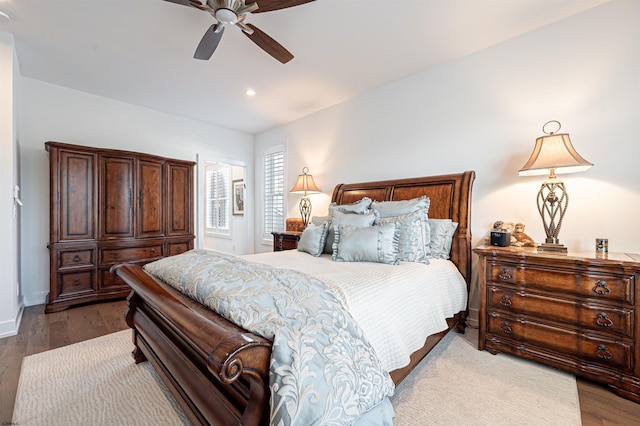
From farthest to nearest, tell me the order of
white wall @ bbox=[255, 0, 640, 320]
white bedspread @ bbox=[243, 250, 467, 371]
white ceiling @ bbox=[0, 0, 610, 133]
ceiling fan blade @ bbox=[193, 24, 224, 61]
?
white ceiling @ bbox=[0, 0, 610, 133] < white wall @ bbox=[255, 0, 640, 320] < ceiling fan blade @ bbox=[193, 24, 224, 61] < white bedspread @ bbox=[243, 250, 467, 371]

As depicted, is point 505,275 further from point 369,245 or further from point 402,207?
point 369,245

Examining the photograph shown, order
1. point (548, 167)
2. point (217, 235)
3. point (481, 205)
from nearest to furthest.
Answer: point (548, 167)
point (481, 205)
point (217, 235)

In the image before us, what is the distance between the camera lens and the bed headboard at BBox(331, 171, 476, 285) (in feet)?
8.67

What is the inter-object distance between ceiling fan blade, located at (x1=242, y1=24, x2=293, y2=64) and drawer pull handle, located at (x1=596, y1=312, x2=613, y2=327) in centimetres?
304

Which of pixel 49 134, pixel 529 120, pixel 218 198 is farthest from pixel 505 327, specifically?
pixel 218 198

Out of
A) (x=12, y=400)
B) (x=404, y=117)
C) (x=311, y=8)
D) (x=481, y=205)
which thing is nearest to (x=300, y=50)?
(x=311, y=8)

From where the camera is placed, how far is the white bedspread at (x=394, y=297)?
1.42m

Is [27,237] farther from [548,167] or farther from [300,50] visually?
[548,167]

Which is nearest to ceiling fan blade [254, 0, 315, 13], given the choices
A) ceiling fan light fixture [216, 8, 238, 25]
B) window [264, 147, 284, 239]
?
ceiling fan light fixture [216, 8, 238, 25]

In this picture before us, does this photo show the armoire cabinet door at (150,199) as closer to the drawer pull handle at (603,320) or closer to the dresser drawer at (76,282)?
the dresser drawer at (76,282)

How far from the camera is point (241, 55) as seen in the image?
287cm

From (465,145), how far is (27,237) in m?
5.42

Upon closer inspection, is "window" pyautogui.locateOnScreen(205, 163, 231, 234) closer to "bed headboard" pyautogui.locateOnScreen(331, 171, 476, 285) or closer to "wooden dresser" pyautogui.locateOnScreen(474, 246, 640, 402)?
"bed headboard" pyautogui.locateOnScreen(331, 171, 476, 285)

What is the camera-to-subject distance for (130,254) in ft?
12.2
